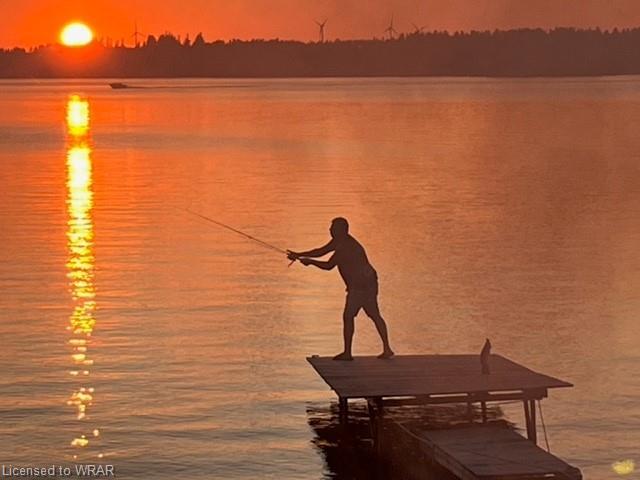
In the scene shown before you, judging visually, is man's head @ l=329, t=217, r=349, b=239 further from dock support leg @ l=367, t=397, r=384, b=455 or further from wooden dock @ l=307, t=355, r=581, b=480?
dock support leg @ l=367, t=397, r=384, b=455

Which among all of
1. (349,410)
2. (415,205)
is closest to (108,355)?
(349,410)

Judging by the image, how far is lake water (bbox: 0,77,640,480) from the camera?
79.0ft

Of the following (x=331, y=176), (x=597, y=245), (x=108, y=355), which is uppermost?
(x=331, y=176)

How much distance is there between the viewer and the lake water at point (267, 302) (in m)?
24.1

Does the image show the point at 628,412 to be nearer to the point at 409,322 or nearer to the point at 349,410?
the point at 349,410

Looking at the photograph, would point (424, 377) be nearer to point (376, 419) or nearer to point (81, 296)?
point (376, 419)

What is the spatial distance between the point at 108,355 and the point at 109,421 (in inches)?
214

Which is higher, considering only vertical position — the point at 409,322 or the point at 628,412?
the point at 409,322

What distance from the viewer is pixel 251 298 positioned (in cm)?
3762

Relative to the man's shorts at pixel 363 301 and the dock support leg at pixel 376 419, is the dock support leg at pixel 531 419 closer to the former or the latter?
the dock support leg at pixel 376 419

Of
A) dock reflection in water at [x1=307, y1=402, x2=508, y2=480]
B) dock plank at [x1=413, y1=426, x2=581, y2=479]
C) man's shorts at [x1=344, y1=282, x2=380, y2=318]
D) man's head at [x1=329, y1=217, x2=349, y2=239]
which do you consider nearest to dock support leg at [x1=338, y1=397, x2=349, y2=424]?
dock reflection in water at [x1=307, y1=402, x2=508, y2=480]

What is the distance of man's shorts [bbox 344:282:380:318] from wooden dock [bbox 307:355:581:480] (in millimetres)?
752

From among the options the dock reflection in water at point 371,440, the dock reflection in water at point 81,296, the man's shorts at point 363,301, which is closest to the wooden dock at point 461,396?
the dock reflection in water at point 371,440

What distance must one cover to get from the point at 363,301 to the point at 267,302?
531 inches
